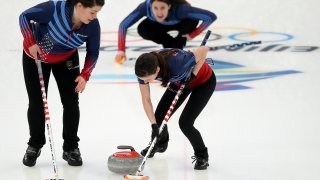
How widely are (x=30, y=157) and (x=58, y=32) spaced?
2.47 feet

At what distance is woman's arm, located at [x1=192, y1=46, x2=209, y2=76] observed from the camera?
3635 millimetres

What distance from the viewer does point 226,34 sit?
8227 mm

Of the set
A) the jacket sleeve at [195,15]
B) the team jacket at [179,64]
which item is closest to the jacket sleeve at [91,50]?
the team jacket at [179,64]

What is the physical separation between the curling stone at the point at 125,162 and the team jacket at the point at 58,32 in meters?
0.47

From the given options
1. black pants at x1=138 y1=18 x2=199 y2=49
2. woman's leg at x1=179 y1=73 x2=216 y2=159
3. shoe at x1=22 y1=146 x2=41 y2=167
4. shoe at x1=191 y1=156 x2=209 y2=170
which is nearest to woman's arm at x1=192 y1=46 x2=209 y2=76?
woman's leg at x1=179 y1=73 x2=216 y2=159

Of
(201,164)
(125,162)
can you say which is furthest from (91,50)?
(201,164)

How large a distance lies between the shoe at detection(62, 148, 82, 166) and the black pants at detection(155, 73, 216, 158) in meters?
0.50

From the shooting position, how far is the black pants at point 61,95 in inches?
149

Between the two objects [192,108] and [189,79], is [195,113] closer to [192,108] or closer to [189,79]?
[192,108]

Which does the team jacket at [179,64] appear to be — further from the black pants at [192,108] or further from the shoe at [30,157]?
the shoe at [30,157]

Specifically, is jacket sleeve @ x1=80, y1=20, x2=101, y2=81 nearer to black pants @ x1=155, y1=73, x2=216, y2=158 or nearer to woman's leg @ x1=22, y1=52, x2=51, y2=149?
woman's leg @ x1=22, y1=52, x2=51, y2=149

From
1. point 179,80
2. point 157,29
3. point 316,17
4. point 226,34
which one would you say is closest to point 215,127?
point 179,80

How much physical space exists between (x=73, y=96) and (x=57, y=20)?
479 millimetres

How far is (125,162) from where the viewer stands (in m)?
3.67
